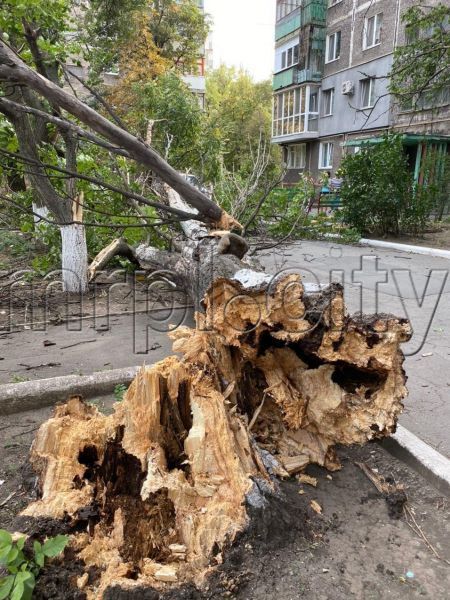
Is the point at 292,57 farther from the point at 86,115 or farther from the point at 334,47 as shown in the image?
the point at 86,115

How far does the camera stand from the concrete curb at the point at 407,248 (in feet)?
31.9

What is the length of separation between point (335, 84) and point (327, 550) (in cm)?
2871

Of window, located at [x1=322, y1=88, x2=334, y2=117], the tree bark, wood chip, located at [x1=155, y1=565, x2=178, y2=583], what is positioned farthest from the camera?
window, located at [x1=322, y1=88, x2=334, y2=117]

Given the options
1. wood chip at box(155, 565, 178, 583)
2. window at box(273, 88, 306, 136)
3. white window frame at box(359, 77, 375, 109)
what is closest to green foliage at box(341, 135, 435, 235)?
wood chip at box(155, 565, 178, 583)

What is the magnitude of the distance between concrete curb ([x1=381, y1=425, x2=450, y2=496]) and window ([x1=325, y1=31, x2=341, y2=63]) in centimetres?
2815

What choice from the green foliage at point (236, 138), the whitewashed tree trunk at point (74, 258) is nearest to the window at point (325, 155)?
the green foliage at point (236, 138)

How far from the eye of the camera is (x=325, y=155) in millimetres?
28500

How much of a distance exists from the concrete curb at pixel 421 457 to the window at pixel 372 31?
25.2 meters

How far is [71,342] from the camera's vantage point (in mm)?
4539

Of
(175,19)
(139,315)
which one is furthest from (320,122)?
(139,315)

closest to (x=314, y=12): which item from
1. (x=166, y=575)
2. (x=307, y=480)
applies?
(x=307, y=480)

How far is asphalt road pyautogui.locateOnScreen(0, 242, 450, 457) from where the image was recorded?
10.8ft

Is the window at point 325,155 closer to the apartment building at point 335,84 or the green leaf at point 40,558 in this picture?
the apartment building at point 335,84

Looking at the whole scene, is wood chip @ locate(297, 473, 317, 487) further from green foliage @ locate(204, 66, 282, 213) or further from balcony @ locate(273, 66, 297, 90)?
balcony @ locate(273, 66, 297, 90)
